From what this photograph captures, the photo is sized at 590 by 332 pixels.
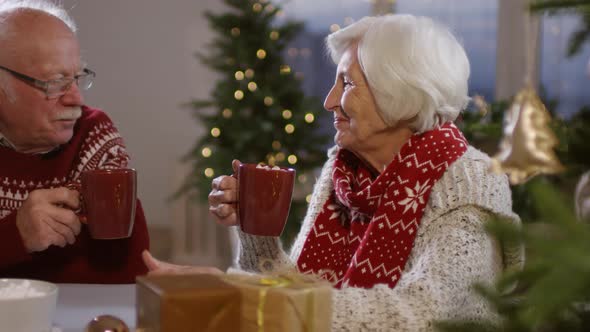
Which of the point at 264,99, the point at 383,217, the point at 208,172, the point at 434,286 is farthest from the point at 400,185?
the point at 208,172

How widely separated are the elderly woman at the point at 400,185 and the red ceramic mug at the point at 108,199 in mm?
89

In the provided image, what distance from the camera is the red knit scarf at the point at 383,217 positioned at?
1556 millimetres

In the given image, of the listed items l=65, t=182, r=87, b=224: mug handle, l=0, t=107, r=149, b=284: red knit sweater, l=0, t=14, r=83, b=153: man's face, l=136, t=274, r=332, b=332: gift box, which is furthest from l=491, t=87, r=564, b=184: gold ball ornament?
l=0, t=14, r=83, b=153: man's face

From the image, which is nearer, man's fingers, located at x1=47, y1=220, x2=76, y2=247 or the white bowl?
the white bowl

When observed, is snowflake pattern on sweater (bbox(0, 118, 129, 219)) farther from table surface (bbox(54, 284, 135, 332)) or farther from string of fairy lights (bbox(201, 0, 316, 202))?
string of fairy lights (bbox(201, 0, 316, 202))

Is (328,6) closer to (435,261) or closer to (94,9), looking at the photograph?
(94,9)

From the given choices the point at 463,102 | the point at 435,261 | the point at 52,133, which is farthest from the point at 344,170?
the point at 52,133

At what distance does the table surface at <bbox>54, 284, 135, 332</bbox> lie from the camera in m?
1.19

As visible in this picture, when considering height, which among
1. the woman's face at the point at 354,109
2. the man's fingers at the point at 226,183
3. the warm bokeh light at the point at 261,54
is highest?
the warm bokeh light at the point at 261,54

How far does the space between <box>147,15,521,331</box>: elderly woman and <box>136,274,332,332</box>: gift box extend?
47cm

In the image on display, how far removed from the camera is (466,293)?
1.33m

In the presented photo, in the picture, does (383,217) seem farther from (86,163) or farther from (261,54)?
(261,54)

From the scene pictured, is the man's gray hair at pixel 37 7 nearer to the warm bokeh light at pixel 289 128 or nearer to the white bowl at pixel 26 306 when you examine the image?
the white bowl at pixel 26 306

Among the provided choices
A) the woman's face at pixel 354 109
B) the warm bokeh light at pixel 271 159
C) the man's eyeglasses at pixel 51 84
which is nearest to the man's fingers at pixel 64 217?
the man's eyeglasses at pixel 51 84
